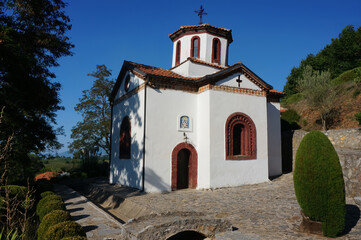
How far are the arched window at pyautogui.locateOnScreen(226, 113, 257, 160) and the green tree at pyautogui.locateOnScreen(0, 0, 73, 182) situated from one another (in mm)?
8724

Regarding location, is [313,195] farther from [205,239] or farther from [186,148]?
[186,148]

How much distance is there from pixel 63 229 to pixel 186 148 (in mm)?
8275

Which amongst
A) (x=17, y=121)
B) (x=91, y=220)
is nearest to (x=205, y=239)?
(x=91, y=220)

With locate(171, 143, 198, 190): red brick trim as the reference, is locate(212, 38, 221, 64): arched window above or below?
above

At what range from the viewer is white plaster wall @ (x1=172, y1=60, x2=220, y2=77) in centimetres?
1412

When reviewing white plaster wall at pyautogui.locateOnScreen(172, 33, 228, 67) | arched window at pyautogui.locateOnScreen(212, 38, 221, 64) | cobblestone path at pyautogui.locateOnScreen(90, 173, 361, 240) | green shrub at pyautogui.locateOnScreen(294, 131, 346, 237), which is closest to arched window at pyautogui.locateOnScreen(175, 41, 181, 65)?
white plaster wall at pyautogui.locateOnScreen(172, 33, 228, 67)

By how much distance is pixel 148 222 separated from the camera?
229 inches

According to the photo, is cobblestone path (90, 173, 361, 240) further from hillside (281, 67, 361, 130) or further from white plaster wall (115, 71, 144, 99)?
hillside (281, 67, 361, 130)

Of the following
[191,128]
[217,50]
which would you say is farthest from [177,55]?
[191,128]

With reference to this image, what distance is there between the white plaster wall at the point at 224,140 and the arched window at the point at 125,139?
4490 millimetres

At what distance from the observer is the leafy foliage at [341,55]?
31.2 metres

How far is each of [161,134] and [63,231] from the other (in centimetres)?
765

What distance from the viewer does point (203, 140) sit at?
12500 millimetres

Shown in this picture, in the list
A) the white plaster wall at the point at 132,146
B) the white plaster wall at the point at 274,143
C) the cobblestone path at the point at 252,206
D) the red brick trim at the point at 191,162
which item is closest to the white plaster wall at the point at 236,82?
the white plaster wall at the point at 274,143
